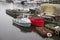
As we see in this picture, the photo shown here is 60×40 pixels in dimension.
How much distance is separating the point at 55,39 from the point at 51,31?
352 millimetres

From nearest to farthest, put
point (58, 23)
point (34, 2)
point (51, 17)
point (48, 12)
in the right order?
point (58, 23) < point (51, 17) < point (48, 12) < point (34, 2)

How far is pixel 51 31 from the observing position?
8609 millimetres

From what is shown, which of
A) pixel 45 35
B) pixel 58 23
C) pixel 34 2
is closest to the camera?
pixel 45 35

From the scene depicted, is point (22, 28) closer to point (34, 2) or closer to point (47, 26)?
point (47, 26)

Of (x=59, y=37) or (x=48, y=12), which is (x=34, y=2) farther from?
(x=59, y=37)

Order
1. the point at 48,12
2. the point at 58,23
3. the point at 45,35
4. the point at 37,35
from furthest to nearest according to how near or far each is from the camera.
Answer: the point at 48,12
the point at 58,23
the point at 37,35
the point at 45,35

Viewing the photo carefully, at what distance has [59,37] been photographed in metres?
8.53

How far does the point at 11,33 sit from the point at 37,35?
118cm

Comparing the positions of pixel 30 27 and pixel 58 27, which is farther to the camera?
pixel 30 27

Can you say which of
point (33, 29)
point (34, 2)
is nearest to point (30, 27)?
point (33, 29)

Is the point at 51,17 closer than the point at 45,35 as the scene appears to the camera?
No

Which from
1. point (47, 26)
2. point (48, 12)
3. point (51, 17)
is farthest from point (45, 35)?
point (48, 12)

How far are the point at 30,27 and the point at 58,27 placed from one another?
176 centimetres

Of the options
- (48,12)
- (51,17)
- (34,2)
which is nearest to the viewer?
(51,17)
